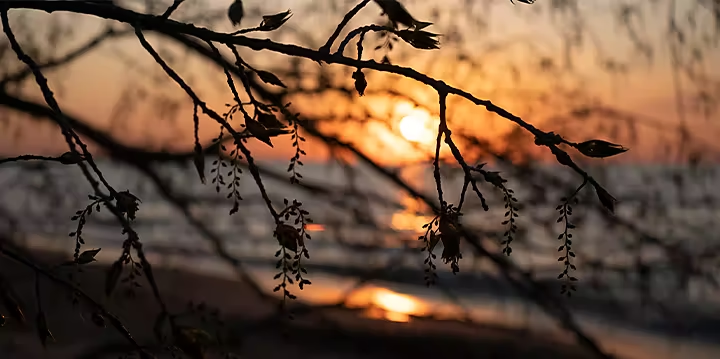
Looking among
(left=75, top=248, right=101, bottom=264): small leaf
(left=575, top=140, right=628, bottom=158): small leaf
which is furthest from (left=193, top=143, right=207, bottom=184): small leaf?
(left=575, top=140, right=628, bottom=158): small leaf

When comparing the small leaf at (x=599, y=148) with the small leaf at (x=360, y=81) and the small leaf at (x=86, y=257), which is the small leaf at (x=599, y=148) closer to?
the small leaf at (x=360, y=81)

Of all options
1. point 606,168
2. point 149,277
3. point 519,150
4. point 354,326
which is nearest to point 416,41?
point 149,277

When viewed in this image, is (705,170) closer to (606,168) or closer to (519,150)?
(606,168)

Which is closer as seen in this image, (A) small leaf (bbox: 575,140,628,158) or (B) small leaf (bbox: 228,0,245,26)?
(A) small leaf (bbox: 575,140,628,158)

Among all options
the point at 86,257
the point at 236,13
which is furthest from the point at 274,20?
the point at 86,257

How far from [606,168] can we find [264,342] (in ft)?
20.6

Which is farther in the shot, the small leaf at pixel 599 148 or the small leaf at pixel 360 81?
the small leaf at pixel 360 81

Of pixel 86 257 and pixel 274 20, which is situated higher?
pixel 274 20

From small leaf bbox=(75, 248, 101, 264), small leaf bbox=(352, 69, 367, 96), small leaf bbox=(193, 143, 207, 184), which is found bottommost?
small leaf bbox=(75, 248, 101, 264)

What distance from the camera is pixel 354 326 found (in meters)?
8.81

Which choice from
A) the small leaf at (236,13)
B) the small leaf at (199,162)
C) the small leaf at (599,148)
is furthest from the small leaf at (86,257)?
the small leaf at (599,148)

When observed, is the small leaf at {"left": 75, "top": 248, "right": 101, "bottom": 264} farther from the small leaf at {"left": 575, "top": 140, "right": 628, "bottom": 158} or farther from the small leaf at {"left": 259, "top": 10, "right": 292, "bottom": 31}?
Result: the small leaf at {"left": 575, "top": 140, "right": 628, "bottom": 158}

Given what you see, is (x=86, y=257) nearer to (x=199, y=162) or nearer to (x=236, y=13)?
(x=199, y=162)

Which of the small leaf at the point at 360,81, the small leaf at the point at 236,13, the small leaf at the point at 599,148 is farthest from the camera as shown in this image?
the small leaf at the point at 236,13
